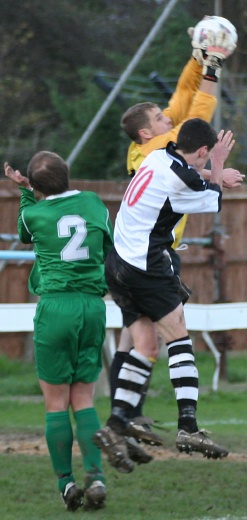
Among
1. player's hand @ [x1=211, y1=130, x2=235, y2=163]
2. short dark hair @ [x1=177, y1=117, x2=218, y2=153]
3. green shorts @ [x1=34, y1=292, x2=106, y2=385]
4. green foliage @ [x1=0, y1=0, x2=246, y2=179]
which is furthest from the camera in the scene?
green foliage @ [x1=0, y1=0, x2=246, y2=179]

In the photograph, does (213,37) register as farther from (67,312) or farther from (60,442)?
(60,442)

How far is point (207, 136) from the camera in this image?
253 inches

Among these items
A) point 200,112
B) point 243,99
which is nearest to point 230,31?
point 200,112

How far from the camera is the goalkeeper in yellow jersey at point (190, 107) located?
720 cm

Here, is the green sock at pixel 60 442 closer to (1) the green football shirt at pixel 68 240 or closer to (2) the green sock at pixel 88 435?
(2) the green sock at pixel 88 435

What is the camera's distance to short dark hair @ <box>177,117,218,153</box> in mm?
6391

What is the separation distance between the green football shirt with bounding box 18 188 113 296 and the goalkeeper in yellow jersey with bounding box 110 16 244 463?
729 mm

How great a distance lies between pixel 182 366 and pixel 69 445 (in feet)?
2.57

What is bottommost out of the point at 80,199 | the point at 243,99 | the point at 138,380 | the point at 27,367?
the point at 27,367

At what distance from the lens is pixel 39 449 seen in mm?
7938

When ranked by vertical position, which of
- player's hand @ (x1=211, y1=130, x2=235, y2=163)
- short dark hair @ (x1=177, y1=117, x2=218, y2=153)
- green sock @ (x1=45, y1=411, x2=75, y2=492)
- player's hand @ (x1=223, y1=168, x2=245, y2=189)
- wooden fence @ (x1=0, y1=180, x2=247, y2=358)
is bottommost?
wooden fence @ (x1=0, y1=180, x2=247, y2=358)

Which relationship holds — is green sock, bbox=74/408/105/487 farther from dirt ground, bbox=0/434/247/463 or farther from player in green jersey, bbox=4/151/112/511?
dirt ground, bbox=0/434/247/463

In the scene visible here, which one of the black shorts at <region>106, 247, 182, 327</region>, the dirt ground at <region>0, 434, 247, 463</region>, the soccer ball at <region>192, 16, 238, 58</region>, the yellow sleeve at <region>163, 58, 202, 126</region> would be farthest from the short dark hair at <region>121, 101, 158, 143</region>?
the dirt ground at <region>0, 434, 247, 463</region>

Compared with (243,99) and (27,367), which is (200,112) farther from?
(243,99)
